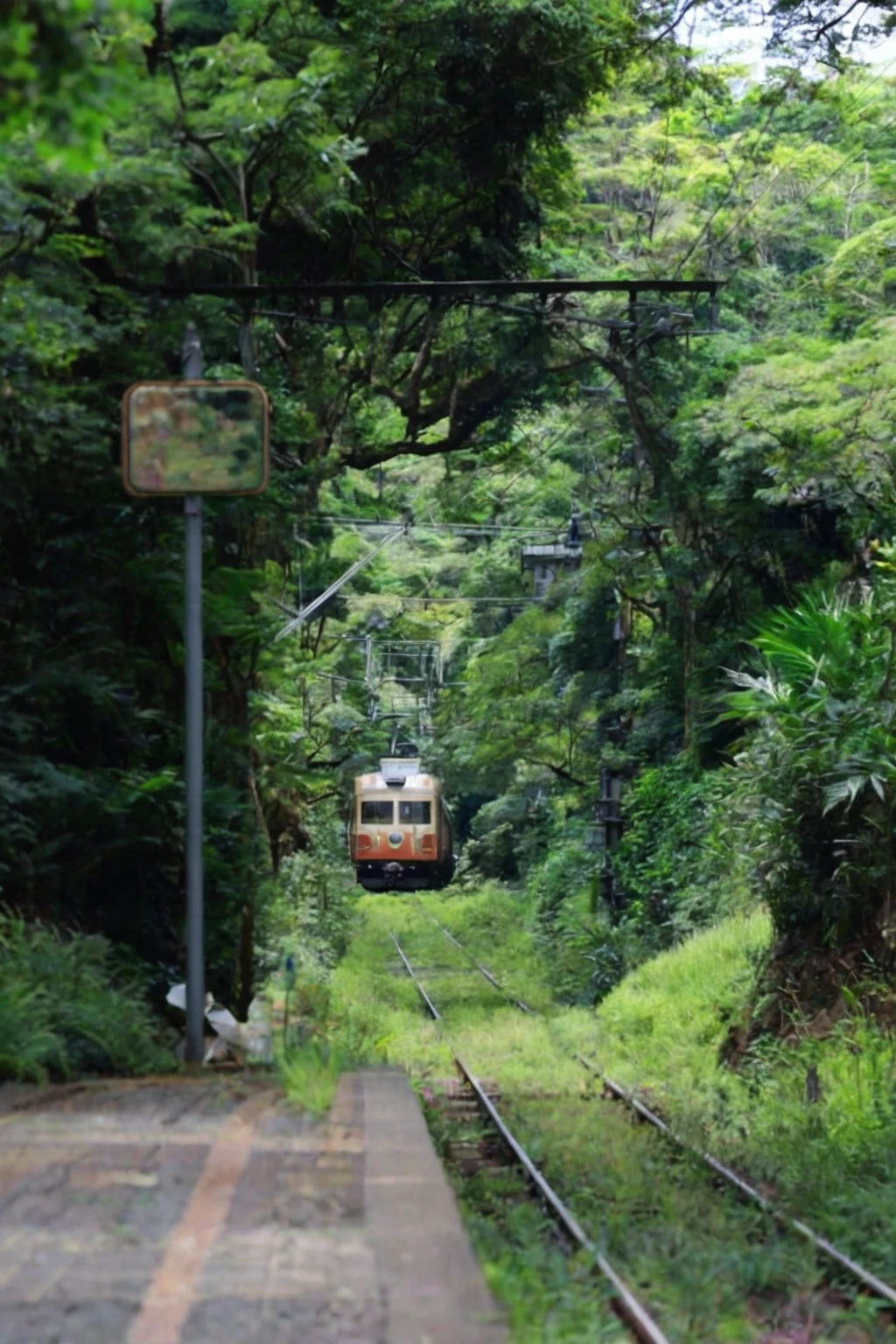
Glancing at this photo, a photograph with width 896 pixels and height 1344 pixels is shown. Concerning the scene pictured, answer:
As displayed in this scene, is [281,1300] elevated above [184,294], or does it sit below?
below

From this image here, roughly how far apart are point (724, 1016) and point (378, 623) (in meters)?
18.1

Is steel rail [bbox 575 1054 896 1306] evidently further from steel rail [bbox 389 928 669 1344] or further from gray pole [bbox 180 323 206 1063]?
gray pole [bbox 180 323 206 1063]

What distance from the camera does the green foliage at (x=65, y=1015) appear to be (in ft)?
24.7

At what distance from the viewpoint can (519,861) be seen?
3778 cm

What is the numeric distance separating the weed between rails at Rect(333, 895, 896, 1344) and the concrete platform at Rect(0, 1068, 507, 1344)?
37cm

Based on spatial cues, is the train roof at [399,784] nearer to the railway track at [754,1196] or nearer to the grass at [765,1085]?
the grass at [765,1085]

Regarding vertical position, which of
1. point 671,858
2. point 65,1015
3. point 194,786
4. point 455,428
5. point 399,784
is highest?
point 455,428

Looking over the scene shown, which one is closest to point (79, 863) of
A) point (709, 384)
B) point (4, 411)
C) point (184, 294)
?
point (4, 411)

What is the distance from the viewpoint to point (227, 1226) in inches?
200

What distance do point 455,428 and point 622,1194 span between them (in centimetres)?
1121

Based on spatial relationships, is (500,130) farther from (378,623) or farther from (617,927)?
(378,623)

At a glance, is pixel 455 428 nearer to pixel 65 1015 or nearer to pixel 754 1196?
pixel 65 1015

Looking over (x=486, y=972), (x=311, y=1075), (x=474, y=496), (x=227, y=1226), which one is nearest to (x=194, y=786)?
(x=311, y=1075)

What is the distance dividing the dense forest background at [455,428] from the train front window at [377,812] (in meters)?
4.18
